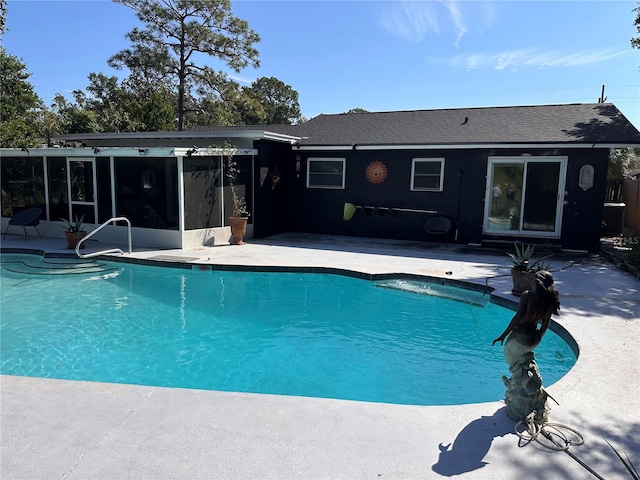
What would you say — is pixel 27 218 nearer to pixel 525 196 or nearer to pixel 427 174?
pixel 427 174

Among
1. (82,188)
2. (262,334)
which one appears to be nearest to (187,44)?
(82,188)

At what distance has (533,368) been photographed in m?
3.11

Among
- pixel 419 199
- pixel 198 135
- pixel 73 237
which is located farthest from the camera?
pixel 198 135

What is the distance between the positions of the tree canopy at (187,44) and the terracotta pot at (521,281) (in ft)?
71.5

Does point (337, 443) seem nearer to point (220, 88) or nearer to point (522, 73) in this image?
point (522, 73)

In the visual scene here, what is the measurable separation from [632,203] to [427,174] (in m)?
7.21

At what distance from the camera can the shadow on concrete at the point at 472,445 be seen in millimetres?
2600

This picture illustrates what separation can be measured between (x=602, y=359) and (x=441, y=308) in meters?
2.70

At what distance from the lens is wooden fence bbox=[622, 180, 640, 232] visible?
527 inches

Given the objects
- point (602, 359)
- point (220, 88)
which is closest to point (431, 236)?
point (602, 359)

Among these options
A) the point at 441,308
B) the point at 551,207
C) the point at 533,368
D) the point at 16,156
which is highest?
the point at 16,156

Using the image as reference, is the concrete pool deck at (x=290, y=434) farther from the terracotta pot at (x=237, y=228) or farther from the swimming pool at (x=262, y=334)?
the terracotta pot at (x=237, y=228)

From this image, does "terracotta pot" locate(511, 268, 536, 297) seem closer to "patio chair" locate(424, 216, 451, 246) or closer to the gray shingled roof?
"patio chair" locate(424, 216, 451, 246)

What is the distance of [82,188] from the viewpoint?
451 inches
